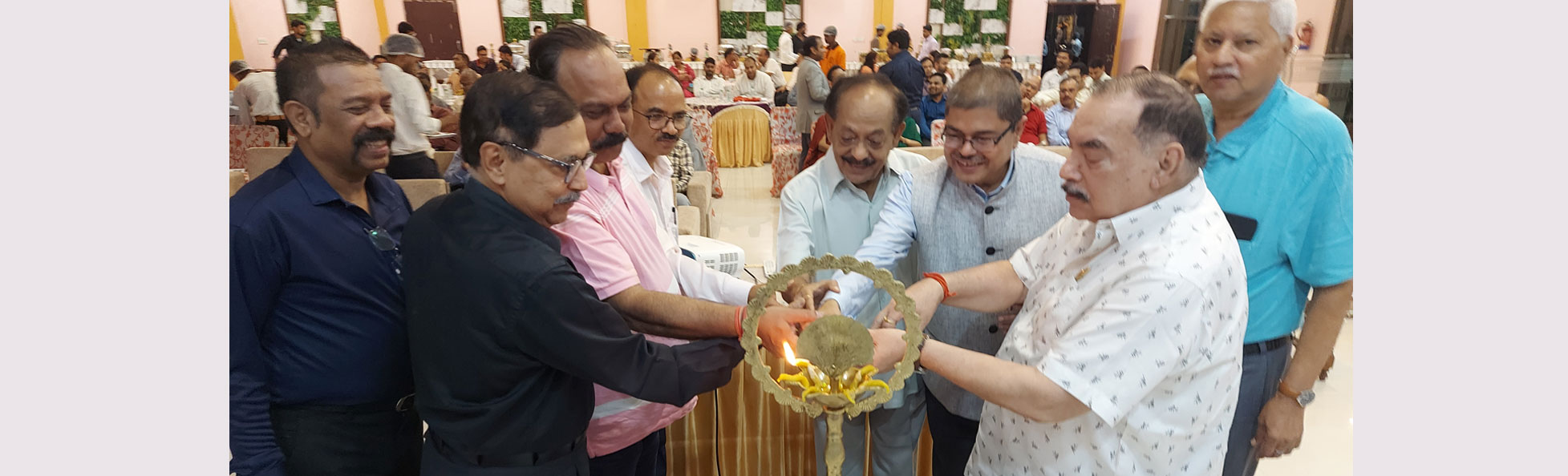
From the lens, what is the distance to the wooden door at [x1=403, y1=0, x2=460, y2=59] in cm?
1741

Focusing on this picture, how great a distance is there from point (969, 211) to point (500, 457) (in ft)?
4.49

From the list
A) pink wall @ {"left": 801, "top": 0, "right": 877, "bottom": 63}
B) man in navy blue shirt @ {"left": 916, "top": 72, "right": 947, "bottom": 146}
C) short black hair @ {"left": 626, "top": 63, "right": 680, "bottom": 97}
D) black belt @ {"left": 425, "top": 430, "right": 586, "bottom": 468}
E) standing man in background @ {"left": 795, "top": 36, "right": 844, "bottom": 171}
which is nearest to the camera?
black belt @ {"left": 425, "top": 430, "right": 586, "bottom": 468}

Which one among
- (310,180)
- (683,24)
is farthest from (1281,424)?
(683,24)

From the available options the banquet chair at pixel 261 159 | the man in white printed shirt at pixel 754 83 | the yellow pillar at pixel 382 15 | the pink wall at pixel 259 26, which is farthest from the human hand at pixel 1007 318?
the yellow pillar at pixel 382 15

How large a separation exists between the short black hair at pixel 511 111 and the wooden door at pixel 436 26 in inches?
705

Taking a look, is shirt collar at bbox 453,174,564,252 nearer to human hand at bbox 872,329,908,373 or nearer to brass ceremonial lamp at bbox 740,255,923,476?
brass ceremonial lamp at bbox 740,255,923,476

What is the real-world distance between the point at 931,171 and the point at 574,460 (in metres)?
1.25

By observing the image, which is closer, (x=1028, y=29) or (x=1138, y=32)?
(x=1138, y=32)

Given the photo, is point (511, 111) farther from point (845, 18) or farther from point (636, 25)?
point (636, 25)

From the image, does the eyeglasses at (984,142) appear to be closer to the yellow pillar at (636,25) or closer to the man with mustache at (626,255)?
the man with mustache at (626,255)

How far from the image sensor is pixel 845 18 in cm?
1806

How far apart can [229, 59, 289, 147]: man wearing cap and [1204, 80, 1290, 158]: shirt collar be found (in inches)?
334

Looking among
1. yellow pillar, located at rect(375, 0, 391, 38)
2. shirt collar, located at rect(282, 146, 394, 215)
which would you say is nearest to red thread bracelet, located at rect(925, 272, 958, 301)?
shirt collar, located at rect(282, 146, 394, 215)

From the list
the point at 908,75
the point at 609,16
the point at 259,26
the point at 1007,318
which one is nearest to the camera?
the point at 1007,318
